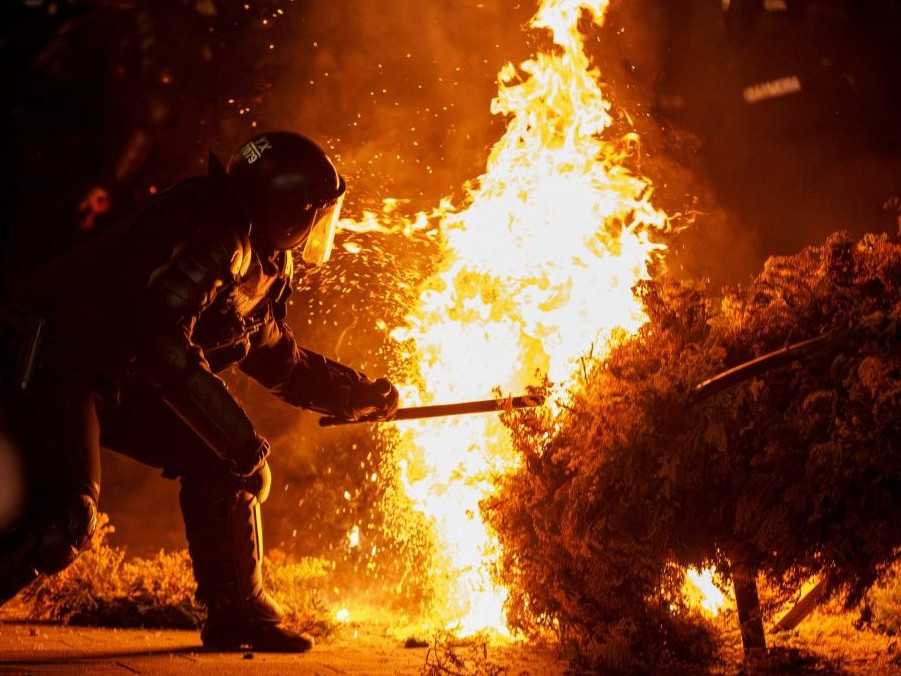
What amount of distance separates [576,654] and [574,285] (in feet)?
7.77

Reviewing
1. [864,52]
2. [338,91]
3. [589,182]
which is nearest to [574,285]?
[589,182]

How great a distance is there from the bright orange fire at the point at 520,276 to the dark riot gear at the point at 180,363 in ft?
3.62

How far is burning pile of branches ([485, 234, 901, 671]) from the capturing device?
2.66m

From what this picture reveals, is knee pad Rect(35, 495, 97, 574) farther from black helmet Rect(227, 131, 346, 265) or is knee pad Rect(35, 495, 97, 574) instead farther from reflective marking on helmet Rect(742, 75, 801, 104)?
reflective marking on helmet Rect(742, 75, 801, 104)

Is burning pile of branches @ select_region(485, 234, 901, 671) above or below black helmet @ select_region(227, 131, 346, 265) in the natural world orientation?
below

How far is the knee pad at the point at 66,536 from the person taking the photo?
3266 millimetres

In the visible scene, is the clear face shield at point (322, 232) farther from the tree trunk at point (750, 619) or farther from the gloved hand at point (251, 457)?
the tree trunk at point (750, 619)

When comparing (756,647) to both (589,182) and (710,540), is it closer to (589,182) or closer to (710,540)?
(710,540)

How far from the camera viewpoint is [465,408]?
14.4 ft

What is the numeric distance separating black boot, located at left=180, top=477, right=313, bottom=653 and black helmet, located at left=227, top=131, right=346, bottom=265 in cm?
125

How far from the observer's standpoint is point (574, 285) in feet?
16.7

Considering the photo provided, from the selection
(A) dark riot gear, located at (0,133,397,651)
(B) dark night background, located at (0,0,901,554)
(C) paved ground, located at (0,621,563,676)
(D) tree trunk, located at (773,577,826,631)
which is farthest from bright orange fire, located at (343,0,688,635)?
(D) tree trunk, located at (773,577,826,631)

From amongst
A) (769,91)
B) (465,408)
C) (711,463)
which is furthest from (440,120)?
(711,463)

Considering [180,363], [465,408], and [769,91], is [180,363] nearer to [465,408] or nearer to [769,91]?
[465,408]
